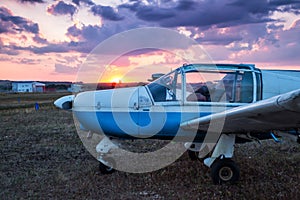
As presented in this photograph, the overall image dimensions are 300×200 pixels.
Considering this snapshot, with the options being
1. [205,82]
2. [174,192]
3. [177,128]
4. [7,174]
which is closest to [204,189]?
[174,192]

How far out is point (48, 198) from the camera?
5.32m

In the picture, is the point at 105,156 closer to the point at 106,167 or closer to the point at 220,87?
the point at 106,167

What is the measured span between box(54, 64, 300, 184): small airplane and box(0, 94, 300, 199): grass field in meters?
Result: 0.53

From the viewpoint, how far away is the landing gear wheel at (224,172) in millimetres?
5892

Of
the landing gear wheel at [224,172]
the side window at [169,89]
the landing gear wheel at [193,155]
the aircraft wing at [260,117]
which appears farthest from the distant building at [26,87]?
the aircraft wing at [260,117]

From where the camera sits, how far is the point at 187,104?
606 centimetres

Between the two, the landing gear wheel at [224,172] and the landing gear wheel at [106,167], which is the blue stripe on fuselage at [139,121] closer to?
the landing gear wheel at [106,167]

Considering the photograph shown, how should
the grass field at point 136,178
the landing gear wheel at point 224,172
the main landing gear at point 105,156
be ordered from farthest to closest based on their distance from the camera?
the main landing gear at point 105,156, the landing gear wheel at point 224,172, the grass field at point 136,178

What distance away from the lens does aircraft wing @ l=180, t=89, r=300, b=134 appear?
153 inches

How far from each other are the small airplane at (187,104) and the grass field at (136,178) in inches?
21.0

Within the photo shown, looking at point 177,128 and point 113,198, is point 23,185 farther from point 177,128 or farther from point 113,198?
point 177,128

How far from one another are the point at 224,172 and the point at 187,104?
1.35 m

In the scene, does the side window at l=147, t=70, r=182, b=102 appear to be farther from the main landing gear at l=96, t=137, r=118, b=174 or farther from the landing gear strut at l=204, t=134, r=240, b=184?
the main landing gear at l=96, t=137, r=118, b=174

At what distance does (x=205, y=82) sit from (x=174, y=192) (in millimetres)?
2080
